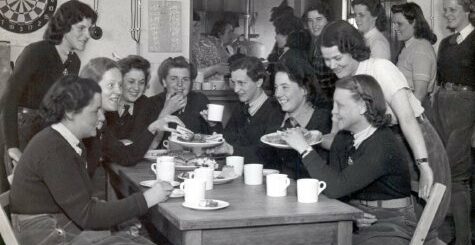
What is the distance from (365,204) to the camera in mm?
2412

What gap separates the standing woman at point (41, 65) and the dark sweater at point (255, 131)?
99cm

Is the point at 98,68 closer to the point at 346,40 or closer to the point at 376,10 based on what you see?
the point at 346,40

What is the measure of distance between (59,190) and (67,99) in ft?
1.11

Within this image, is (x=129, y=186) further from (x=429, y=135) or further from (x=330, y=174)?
(x=429, y=135)

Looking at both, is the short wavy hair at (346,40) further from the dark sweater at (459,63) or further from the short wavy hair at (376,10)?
the dark sweater at (459,63)

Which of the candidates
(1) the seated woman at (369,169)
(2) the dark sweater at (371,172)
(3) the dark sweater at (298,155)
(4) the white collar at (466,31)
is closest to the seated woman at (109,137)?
(3) the dark sweater at (298,155)

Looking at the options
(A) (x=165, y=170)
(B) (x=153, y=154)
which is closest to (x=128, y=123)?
(B) (x=153, y=154)

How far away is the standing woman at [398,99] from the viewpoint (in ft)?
8.68

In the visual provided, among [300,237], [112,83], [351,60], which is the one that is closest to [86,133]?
[112,83]

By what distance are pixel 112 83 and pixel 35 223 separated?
3.02ft

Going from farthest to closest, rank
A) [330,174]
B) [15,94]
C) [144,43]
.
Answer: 1. [144,43]
2. [15,94]
3. [330,174]

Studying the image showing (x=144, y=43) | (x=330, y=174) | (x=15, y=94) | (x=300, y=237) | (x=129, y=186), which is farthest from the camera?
(x=144, y=43)

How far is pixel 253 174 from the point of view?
99.3 inches

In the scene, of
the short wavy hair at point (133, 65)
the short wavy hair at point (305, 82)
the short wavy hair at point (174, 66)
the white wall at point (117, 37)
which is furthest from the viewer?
the white wall at point (117, 37)
